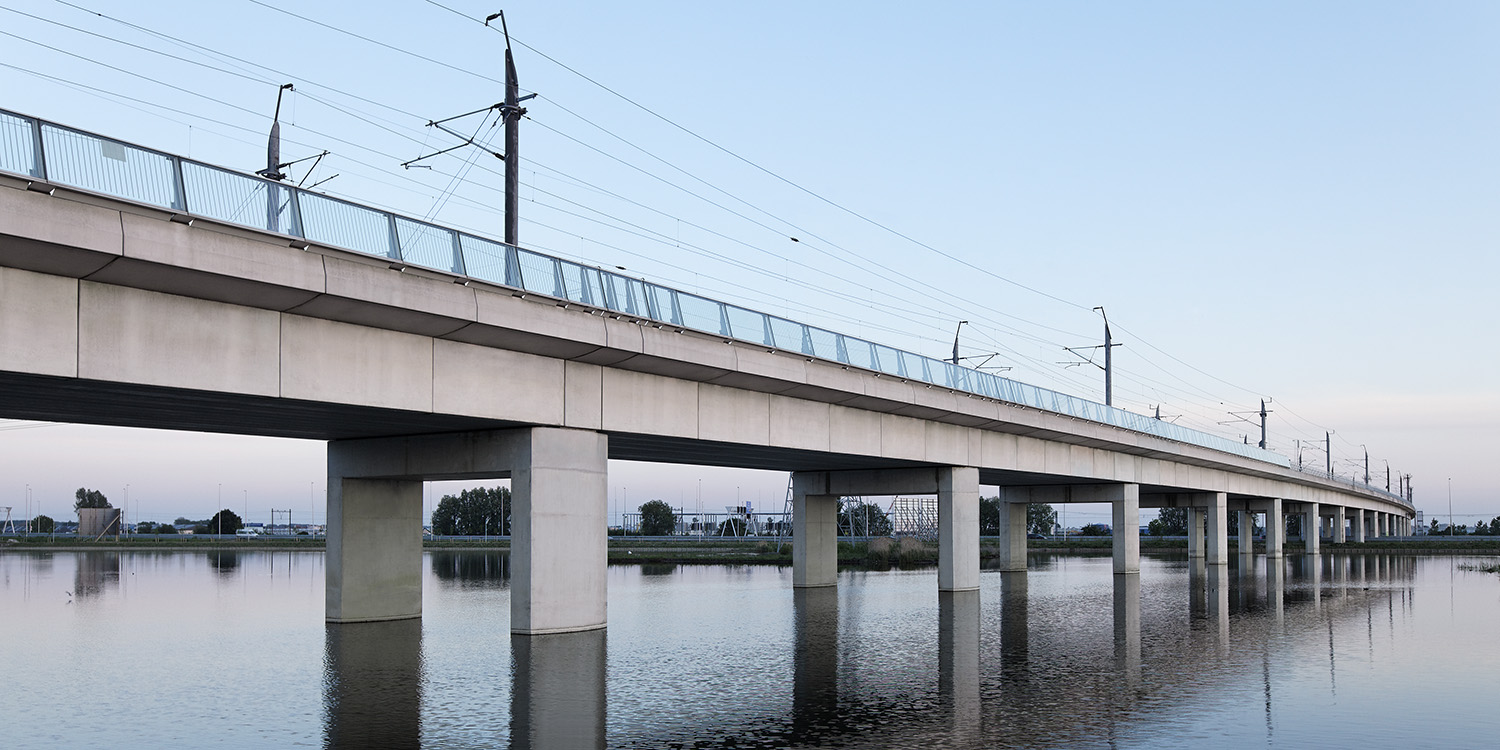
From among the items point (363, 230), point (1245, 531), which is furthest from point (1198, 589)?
point (1245, 531)

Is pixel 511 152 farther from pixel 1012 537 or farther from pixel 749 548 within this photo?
pixel 749 548

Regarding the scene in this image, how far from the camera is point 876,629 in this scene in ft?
112

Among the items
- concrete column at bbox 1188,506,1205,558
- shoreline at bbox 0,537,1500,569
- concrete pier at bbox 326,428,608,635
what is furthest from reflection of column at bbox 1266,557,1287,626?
shoreline at bbox 0,537,1500,569

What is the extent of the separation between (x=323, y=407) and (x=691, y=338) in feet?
36.4

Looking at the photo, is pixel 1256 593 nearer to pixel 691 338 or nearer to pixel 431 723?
pixel 691 338

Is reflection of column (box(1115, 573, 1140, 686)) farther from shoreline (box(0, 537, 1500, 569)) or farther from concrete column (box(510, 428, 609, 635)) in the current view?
shoreline (box(0, 537, 1500, 569))

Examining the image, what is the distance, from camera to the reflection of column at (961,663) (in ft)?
58.7

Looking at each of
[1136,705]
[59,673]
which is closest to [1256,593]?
[1136,705]

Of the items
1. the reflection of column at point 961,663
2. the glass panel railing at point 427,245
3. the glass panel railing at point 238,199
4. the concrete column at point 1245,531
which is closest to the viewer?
the reflection of column at point 961,663

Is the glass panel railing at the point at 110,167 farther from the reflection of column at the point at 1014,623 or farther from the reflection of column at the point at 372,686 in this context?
the reflection of column at the point at 1014,623

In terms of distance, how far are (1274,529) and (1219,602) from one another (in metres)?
62.4

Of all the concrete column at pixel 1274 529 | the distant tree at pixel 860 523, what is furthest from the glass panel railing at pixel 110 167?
the distant tree at pixel 860 523

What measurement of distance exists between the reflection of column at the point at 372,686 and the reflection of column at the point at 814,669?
18.5 ft

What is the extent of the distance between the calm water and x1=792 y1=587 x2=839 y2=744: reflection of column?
0.36 ft
